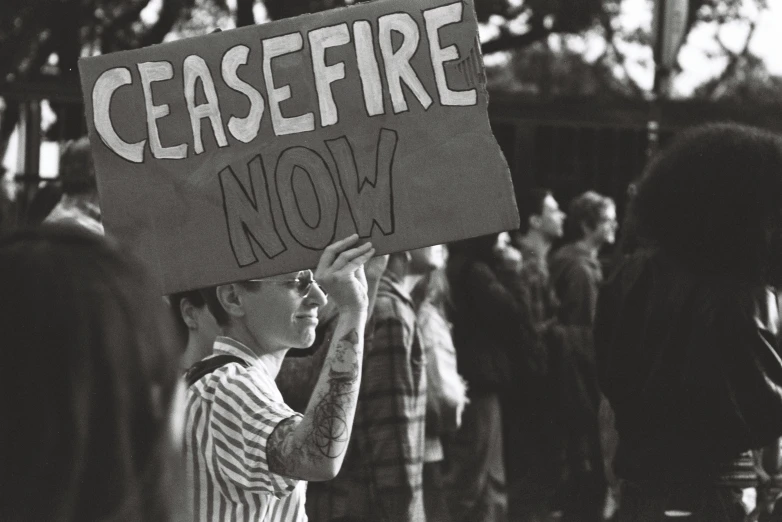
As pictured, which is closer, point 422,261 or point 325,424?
point 325,424

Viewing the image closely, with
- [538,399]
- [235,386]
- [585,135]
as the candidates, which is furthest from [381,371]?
[585,135]

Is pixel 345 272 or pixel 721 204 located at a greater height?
pixel 721 204

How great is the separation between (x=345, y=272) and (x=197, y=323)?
1.79ft

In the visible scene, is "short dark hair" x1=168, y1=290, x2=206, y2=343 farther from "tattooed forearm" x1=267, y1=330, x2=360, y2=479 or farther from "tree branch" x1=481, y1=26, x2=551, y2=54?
"tree branch" x1=481, y1=26, x2=551, y2=54

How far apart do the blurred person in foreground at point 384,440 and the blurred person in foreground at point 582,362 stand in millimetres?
2972

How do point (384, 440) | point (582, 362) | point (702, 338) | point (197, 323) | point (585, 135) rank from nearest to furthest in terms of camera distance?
point (197, 323), point (702, 338), point (384, 440), point (582, 362), point (585, 135)

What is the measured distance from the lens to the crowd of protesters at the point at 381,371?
1210 mm

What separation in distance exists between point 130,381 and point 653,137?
26.7 ft

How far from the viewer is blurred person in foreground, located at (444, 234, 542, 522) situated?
21.6 ft

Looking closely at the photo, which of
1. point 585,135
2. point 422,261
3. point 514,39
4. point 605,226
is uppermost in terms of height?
point 514,39

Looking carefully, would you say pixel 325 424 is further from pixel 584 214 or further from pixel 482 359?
pixel 584 214

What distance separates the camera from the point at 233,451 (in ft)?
7.68

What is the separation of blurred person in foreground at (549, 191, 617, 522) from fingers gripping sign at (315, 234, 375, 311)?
15.2 ft

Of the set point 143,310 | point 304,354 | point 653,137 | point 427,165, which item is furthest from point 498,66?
point 143,310
